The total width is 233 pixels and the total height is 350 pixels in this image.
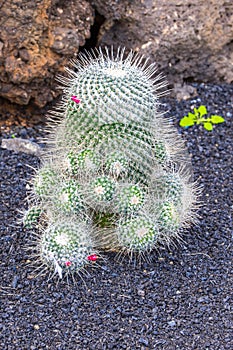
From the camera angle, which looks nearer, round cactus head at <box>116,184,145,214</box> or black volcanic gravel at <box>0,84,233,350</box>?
black volcanic gravel at <box>0,84,233,350</box>

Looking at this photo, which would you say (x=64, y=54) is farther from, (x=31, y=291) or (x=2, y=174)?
(x=31, y=291)

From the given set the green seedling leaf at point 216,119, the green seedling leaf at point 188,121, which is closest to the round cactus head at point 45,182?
the green seedling leaf at point 188,121

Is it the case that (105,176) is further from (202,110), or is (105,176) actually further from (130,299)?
(202,110)

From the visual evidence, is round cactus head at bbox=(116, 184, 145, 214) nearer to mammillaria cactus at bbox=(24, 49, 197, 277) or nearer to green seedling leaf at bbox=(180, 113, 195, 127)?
mammillaria cactus at bbox=(24, 49, 197, 277)

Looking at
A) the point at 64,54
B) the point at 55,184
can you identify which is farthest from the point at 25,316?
the point at 64,54

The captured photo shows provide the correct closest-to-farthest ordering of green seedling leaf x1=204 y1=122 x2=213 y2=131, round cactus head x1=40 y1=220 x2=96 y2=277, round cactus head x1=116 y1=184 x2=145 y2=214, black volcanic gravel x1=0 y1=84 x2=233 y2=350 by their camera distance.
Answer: black volcanic gravel x1=0 y1=84 x2=233 y2=350
round cactus head x1=40 y1=220 x2=96 y2=277
round cactus head x1=116 y1=184 x2=145 y2=214
green seedling leaf x1=204 y1=122 x2=213 y2=131

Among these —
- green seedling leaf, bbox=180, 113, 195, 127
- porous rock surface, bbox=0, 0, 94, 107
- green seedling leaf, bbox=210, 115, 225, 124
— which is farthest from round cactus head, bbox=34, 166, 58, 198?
green seedling leaf, bbox=210, 115, 225, 124
